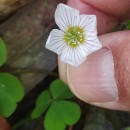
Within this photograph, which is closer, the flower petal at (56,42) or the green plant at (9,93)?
the flower petal at (56,42)

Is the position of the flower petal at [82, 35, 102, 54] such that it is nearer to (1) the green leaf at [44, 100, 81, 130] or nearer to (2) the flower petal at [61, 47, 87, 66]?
(2) the flower petal at [61, 47, 87, 66]

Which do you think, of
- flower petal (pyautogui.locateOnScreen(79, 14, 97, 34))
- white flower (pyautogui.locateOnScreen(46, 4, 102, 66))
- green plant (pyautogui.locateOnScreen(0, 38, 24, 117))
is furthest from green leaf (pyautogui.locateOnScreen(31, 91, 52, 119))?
flower petal (pyautogui.locateOnScreen(79, 14, 97, 34))

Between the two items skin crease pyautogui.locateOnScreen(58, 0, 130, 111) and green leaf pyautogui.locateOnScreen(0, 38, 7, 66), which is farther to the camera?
green leaf pyautogui.locateOnScreen(0, 38, 7, 66)

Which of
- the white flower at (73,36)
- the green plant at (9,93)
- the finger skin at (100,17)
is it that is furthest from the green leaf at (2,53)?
the finger skin at (100,17)

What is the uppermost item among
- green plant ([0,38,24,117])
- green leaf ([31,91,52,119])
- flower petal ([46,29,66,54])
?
flower petal ([46,29,66,54])

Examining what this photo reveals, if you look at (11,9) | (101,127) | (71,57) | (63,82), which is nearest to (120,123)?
(101,127)

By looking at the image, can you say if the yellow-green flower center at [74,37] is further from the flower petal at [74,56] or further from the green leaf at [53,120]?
the green leaf at [53,120]

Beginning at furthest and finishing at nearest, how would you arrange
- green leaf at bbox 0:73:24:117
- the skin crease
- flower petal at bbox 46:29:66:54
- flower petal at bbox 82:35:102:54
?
1. green leaf at bbox 0:73:24:117
2. flower petal at bbox 46:29:66:54
3. flower petal at bbox 82:35:102:54
4. the skin crease
